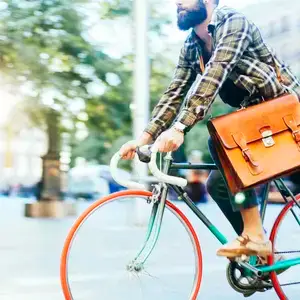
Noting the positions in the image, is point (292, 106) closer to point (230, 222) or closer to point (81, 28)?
point (230, 222)

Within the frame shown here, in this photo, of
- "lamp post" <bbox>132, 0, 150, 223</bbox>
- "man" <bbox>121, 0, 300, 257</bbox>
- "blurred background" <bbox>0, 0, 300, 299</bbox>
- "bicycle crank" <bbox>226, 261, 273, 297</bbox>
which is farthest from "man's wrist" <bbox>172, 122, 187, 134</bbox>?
"lamp post" <bbox>132, 0, 150, 223</bbox>

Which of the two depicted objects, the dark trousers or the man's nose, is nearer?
the man's nose

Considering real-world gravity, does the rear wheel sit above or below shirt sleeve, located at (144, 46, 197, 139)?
below

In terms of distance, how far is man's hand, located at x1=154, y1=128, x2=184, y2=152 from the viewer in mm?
2971

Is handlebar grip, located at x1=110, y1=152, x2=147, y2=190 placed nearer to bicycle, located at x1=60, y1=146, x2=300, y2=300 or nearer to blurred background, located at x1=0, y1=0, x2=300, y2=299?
bicycle, located at x1=60, y1=146, x2=300, y2=300

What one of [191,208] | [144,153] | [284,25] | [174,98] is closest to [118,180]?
[144,153]

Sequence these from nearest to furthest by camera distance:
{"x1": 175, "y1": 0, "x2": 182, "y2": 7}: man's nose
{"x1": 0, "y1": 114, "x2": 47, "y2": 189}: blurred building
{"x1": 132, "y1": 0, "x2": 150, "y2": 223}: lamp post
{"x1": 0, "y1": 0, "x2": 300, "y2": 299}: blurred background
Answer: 1. {"x1": 175, "y1": 0, "x2": 182, "y2": 7}: man's nose
2. {"x1": 132, "y1": 0, "x2": 150, "y2": 223}: lamp post
3. {"x1": 0, "y1": 0, "x2": 300, "y2": 299}: blurred background
4. {"x1": 0, "y1": 114, "x2": 47, "y2": 189}: blurred building

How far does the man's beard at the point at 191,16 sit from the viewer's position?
3119 mm

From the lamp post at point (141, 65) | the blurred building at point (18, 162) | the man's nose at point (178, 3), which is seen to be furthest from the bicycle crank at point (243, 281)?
the blurred building at point (18, 162)

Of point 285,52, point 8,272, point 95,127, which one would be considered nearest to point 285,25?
point 285,52

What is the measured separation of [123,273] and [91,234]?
252mm

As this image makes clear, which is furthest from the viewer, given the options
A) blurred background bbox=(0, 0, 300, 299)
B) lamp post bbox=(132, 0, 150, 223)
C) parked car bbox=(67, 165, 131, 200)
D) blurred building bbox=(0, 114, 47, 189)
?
blurred building bbox=(0, 114, 47, 189)

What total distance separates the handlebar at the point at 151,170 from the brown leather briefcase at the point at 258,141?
0.23 m

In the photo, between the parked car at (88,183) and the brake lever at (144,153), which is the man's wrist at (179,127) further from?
the parked car at (88,183)
